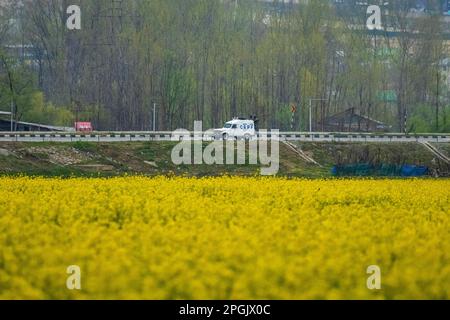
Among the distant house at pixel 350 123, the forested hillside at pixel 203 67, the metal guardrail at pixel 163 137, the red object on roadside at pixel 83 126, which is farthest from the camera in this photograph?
the distant house at pixel 350 123

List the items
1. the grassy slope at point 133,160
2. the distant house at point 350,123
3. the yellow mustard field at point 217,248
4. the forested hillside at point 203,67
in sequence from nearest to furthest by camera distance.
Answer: the yellow mustard field at point 217,248, the grassy slope at point 133,160, the forested hillside at point 203,67, the distant house at point 350,123

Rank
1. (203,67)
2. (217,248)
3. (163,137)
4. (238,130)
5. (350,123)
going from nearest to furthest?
(217,248), (163,137), (238,130), (203,67), (350,123)

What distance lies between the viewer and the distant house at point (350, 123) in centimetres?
7181

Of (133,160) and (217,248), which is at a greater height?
(217,248)

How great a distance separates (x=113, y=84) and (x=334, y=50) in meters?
17.3

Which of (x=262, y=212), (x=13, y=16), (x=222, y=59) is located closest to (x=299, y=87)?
(x=222, y=59)

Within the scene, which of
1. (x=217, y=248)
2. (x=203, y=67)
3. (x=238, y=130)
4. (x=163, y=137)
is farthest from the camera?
(x=203, y=67)

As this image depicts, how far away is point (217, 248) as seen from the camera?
45.8 feet

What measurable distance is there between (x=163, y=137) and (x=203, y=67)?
21.6 m

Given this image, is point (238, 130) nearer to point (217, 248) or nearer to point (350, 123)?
point (350, 123)

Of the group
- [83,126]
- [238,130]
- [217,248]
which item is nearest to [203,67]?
[83,126]

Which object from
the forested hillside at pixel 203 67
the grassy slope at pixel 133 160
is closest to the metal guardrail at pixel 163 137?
the grassy slope at pixel 133 160

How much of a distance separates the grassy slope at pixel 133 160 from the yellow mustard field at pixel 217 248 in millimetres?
17275

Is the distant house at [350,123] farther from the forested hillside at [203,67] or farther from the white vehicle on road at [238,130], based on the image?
the white vehicle on road at [238,130]
